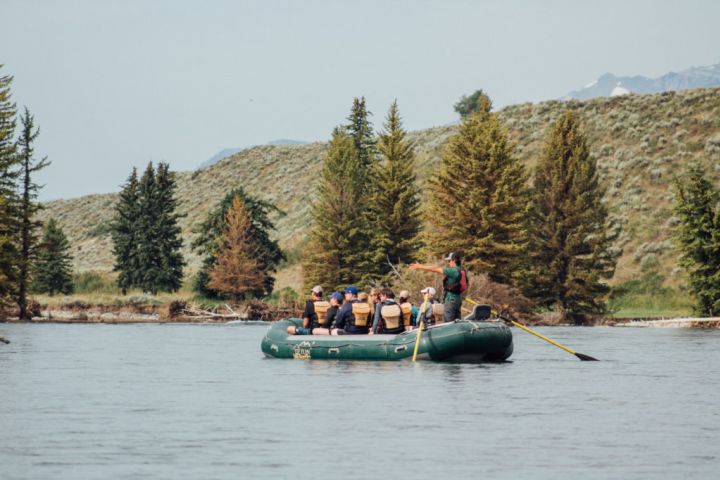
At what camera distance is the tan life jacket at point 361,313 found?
31438 mm

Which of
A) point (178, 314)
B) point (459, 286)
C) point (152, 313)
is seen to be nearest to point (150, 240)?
point (152, 313)

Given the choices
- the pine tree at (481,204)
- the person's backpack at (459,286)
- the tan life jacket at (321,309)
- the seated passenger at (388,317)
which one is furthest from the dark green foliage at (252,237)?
the person's backpack at (459,286)

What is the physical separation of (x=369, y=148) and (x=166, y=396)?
58752 mm

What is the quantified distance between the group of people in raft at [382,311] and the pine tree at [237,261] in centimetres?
4009

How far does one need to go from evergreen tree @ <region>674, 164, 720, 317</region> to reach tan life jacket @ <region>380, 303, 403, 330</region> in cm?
2790

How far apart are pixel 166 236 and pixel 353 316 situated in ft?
169

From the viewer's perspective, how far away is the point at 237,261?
73188 mm

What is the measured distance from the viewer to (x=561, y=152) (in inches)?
2506

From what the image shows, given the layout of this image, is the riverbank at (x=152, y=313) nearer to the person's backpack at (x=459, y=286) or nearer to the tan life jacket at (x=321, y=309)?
the tan life jacket at (x=321, y=309)

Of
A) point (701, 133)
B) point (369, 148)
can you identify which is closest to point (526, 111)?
point (701, 133)

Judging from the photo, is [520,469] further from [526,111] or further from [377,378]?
[526,111]

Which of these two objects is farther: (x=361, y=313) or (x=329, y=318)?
(x=329, y=318)

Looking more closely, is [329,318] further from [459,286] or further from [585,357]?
[585,357]

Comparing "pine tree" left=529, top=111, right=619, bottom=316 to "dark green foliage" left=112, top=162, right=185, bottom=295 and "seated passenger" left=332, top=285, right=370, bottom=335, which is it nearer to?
"dark green foliage" left=112, top=162, right=185, bottom=295
